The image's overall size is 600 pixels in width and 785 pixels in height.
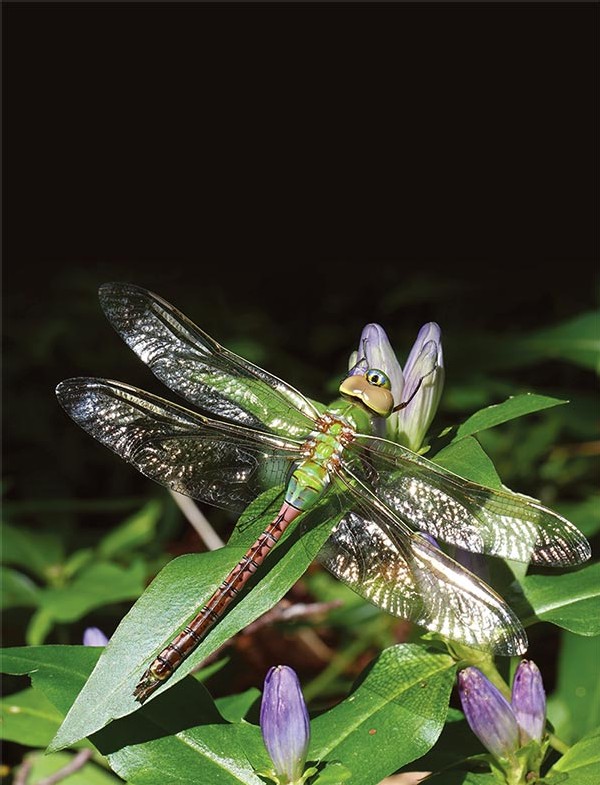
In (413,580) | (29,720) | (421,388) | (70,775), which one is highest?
(421,388)

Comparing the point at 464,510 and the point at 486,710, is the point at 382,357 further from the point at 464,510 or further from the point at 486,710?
the point at 486,710

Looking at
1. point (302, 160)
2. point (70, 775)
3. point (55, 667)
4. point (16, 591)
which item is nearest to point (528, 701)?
point (55, 667)

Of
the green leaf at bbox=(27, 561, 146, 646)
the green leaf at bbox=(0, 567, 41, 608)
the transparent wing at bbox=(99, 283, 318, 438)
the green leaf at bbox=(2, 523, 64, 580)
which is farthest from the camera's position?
the green leaf at bbox=(2, 523, 64, 580)

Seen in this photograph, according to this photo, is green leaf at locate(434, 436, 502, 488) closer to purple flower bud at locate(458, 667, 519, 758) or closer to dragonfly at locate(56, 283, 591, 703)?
dragonfly at locate(56, 283, 591, 703)

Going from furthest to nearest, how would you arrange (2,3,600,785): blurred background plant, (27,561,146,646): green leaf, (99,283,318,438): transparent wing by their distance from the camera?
1. (2,3,600,785): blurred background plant
2. (27,561,146,646): green leaf
3. (99,283,318,438): transparent wing

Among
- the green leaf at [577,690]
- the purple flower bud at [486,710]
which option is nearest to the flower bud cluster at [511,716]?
the purple flower bud at [486,710]

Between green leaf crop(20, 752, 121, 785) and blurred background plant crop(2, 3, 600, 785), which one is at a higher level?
blurred background plant crop(2, 3, 600, 785)

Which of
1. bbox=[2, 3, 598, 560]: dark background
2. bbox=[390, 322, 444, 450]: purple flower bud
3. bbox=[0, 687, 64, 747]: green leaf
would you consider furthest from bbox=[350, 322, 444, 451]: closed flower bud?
bbox=[2, 3, 598, 560]: dark background
